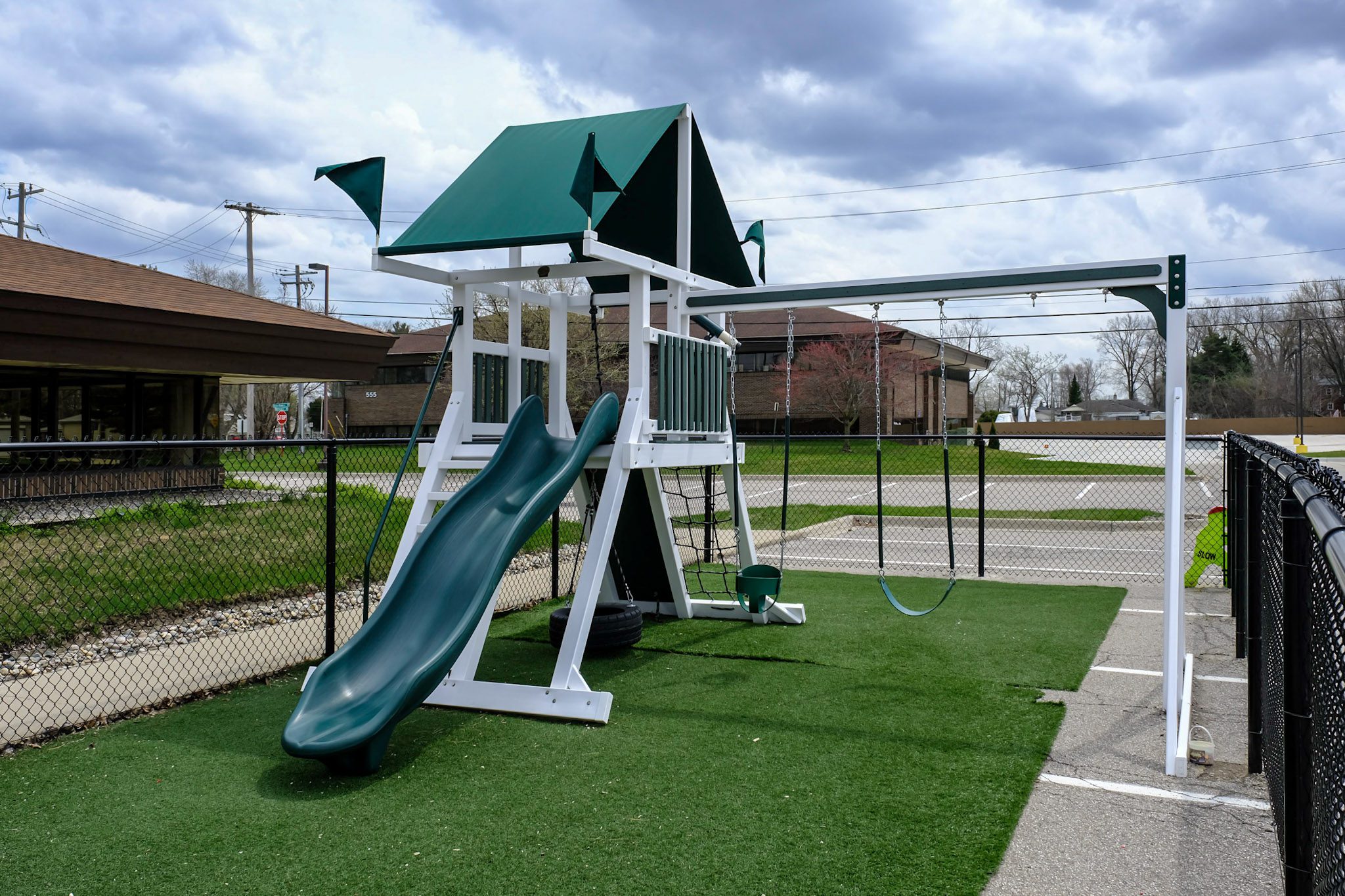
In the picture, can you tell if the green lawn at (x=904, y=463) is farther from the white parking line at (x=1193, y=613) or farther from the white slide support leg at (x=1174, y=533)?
the white slide support leg at (x=1174, y=533)

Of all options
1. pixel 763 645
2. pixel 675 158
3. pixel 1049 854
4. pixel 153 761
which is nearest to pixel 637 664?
pixel 763 645

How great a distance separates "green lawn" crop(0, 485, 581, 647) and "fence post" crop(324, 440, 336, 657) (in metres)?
1.59

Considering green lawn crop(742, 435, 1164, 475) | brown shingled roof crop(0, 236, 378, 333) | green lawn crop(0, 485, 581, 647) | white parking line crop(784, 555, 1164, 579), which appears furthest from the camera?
green lawn crop(742, 435, 1164, 475)

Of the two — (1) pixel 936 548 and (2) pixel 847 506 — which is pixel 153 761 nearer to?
(1) pixel 936 548

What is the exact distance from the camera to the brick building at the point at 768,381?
1356 inches

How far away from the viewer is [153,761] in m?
4.67

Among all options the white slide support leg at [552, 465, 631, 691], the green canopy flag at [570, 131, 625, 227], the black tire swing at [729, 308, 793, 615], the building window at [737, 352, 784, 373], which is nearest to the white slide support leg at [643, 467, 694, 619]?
the black tire swing at [729, 308, 793, 615]

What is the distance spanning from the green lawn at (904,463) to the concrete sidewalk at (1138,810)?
15439 mm

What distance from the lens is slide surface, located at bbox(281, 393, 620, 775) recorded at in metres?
4.49

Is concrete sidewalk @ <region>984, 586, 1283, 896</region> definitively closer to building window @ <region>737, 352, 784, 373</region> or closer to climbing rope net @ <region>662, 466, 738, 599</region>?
climbing rope net @ <region>662, 466, 738, 599</region>

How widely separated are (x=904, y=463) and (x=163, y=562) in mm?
20304

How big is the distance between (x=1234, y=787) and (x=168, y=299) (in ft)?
54.2

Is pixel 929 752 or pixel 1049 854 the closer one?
pixel 1049 854

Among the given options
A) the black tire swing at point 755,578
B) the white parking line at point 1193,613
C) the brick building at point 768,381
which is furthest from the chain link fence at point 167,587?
the brick building at point 768,381
